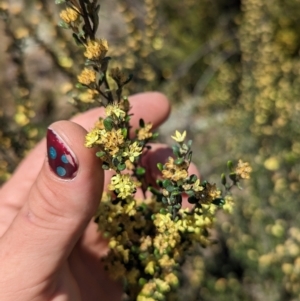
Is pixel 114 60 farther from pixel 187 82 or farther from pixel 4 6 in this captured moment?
pixel 187 82

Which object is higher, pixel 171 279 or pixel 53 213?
pixel 53 213

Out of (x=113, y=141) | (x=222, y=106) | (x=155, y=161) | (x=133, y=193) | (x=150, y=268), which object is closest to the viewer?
(x=113, y=141)

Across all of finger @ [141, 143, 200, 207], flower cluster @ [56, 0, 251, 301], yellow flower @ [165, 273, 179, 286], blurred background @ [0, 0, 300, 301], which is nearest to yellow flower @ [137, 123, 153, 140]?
flower cluster @ [56, 0, 251, 301]

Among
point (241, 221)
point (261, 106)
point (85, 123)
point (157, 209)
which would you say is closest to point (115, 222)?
point (157, 209)

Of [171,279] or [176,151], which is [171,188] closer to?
[176,151]

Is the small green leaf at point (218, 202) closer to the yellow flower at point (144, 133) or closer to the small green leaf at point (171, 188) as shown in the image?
the small green leaf at point (171, 188)

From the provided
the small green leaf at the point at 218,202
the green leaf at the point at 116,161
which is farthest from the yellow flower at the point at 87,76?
the small green leaf at the point at 218,202

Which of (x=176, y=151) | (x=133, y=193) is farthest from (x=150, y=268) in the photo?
(x=176, y=151)

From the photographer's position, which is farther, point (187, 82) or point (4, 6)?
point (187, 82)
